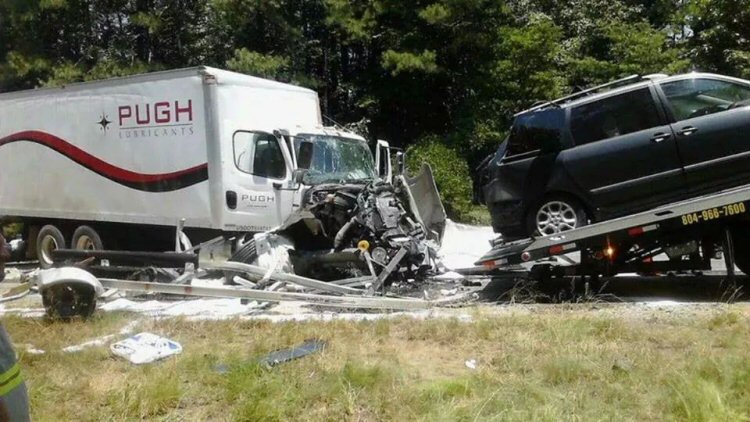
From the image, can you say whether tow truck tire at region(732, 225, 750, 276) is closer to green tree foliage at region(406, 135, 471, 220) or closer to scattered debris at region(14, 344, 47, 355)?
scattered debris at region(14, 344, 47, 355)

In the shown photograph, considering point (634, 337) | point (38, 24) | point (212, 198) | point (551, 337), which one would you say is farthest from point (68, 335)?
point (38, 24)

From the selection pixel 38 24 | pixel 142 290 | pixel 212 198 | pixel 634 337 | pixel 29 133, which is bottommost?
pixel 634 337

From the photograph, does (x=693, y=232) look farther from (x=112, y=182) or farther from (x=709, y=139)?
(x=112, y=182)

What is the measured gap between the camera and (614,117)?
27.0ft

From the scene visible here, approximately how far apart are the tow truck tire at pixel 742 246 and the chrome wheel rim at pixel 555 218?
1663 mm

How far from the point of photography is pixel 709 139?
7766 mm

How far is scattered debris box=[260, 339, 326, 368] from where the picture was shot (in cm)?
587

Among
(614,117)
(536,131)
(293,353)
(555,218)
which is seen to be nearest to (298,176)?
(536,131)

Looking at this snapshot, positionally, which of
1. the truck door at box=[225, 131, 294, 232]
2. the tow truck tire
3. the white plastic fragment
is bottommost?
the white plastic fragment

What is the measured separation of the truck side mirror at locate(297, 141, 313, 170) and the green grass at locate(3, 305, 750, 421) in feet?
12.6

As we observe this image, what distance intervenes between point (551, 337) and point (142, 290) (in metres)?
4.99

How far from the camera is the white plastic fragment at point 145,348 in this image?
623 centimetres

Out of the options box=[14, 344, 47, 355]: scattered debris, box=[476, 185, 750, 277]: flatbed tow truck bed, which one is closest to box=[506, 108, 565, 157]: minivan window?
box=[476, 185, 750, 277]: flatbed tow truck bed

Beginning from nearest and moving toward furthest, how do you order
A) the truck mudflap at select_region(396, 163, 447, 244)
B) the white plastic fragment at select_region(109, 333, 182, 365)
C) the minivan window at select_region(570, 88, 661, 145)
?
the white plastic fragment at select_region(109, 333, 182, 365) < the minivan window at select_region(570, 88, 661, 145) < the truck mudflap at select_region(396, 163, 447, 244)
